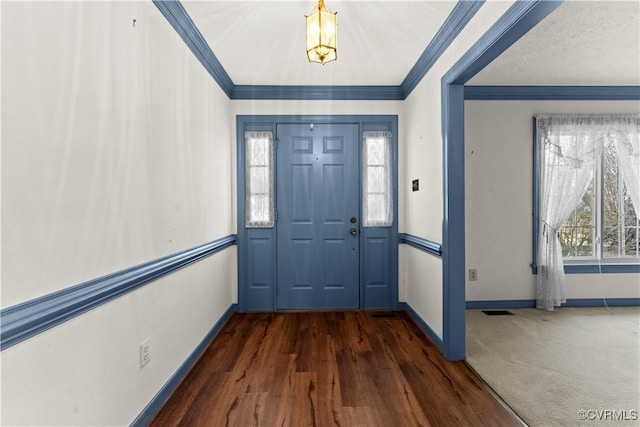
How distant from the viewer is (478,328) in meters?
3.29

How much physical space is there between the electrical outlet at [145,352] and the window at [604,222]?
14.4 feet

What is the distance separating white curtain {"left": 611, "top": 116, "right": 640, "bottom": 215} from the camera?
3.84 meters

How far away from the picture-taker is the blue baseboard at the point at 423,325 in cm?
283

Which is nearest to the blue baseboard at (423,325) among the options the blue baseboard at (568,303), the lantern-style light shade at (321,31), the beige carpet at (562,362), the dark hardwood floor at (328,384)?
the dark hardwood floor at (328,384)

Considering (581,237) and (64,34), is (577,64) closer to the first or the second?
(581,237)

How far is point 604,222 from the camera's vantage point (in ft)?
13.0

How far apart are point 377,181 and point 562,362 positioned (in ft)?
7.81

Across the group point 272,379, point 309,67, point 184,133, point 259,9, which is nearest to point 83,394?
point 272,379

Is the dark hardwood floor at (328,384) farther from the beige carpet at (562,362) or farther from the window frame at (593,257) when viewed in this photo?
the window frame at (593,257)

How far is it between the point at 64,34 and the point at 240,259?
2.90 meters

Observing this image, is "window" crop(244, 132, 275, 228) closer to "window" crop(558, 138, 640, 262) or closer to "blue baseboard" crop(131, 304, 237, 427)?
"blue baseboard" crop(131, 304, 237, 427)

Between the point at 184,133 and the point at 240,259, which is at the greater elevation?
the point at 184,133

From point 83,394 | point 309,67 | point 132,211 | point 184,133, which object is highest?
point 309,67

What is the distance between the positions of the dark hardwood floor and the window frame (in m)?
1.97
